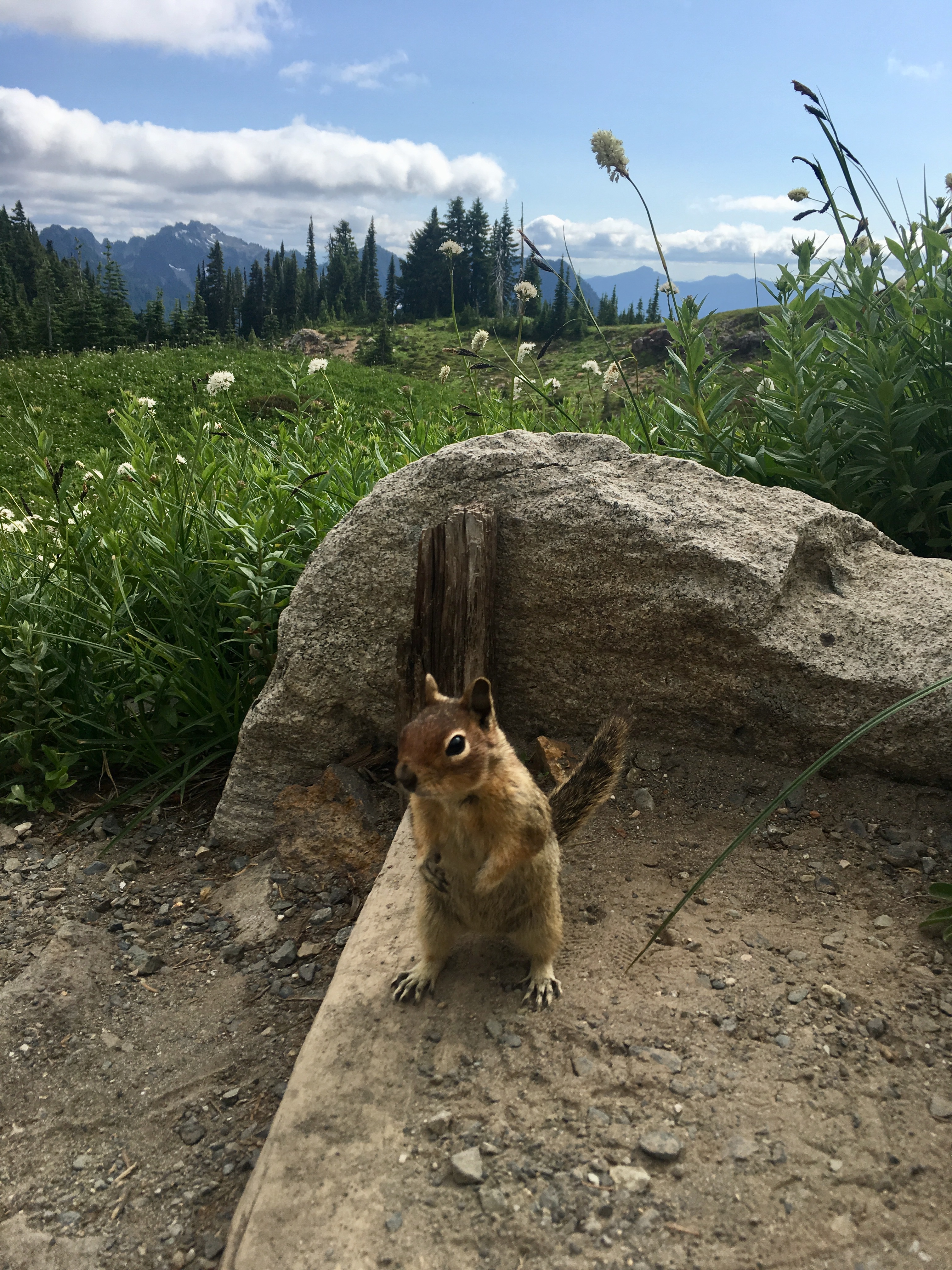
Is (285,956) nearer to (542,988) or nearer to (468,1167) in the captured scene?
(542,988)

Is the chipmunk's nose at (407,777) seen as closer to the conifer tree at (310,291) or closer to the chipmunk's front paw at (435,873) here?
the chipmunk's front paw at (435,873)

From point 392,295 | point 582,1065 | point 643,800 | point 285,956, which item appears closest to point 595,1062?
point 582,1065

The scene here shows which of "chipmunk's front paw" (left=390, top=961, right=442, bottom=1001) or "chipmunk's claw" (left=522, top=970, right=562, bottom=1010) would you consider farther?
"chipmunk's front paw" (left=390, top=961, right=442, bottom=1001)

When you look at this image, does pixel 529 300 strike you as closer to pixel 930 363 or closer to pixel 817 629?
pixel 930 363

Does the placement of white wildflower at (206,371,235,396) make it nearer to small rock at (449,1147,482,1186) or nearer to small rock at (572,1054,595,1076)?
small rock at (572,1054,595,1076)

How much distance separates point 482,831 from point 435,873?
0.27m

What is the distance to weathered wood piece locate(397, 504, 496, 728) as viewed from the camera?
141 inches

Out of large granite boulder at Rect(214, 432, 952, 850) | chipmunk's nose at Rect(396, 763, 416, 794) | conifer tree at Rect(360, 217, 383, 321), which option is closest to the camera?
chipmunk's nose at Rect(396, 763, 416, 794)

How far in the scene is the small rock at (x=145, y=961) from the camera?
357 centimetres

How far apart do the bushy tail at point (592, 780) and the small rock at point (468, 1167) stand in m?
1.07

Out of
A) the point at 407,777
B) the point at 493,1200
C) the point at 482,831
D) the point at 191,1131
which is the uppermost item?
the point at 407,777

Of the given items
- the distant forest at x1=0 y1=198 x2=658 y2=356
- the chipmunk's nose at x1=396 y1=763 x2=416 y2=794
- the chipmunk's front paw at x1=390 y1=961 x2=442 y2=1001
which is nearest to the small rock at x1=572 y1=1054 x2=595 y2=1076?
the chipmunk's front paw at x1=390 y1=961 x2=442 y2=1001

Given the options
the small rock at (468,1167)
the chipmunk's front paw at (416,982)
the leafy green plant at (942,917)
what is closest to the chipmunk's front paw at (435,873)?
the chipmunk's front paw at (416,982)

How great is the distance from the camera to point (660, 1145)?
2127 millimetres
